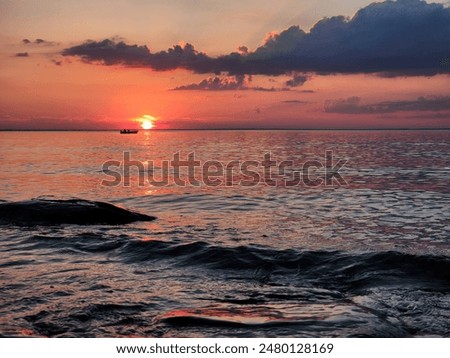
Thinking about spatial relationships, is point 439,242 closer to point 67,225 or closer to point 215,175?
point 67,225

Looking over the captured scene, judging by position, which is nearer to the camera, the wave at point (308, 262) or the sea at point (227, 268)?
the sea at point (227, 268)

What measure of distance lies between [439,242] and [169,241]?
7566 mm

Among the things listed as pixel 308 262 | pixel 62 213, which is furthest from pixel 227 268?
pixel 62 213

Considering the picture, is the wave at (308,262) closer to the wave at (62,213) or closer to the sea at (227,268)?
the sea at (227,268)

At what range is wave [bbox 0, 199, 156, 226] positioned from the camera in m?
15.9

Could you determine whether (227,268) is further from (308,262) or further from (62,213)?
(62,213)

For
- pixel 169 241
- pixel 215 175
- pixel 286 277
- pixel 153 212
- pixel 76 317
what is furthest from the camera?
pixel 215 175

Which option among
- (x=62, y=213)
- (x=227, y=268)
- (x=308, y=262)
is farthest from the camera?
(x=62, y=213)

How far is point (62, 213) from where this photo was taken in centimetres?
1617

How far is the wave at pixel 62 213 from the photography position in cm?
1586

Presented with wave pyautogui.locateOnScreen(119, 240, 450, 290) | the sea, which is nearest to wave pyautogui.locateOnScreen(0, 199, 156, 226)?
the sea

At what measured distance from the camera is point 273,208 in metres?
21.0

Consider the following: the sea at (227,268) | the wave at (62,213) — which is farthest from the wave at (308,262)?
the wave at (62,213)
